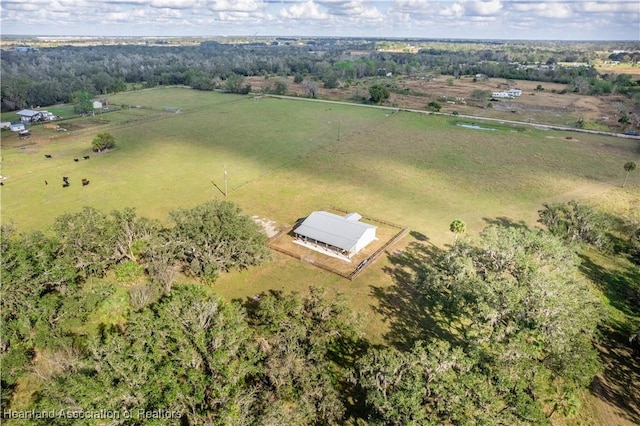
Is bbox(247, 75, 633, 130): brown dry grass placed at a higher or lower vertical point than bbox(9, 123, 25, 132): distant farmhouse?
higher

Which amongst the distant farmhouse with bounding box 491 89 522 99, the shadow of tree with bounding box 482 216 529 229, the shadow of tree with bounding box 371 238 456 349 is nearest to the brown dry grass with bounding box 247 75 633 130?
the distant farmhouse with bounding box 491 89 522 99

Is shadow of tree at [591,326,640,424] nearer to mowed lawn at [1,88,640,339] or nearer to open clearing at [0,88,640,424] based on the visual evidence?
open clearing at [0,88,640,424]

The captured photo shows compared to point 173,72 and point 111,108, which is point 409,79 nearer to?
point 173,72

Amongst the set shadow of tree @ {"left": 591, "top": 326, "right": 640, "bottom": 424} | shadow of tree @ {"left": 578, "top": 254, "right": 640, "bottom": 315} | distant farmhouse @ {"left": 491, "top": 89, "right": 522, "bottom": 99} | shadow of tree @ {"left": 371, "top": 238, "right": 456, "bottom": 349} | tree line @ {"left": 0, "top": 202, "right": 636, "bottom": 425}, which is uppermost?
distant farmhouse @ {"left": 491, "top": 89, "right": 522, "bottom": 99}

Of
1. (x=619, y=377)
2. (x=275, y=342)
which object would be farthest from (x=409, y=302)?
(x=275, y=342)

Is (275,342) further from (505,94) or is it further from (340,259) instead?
(505,94)

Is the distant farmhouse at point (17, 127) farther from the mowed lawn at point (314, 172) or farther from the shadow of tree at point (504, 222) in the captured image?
the shadow of tree at point (504, 222)

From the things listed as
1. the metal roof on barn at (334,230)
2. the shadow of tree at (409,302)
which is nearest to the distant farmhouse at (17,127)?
the metal roof on barn at (334,230)

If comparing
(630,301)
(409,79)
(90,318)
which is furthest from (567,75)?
(90,318)
